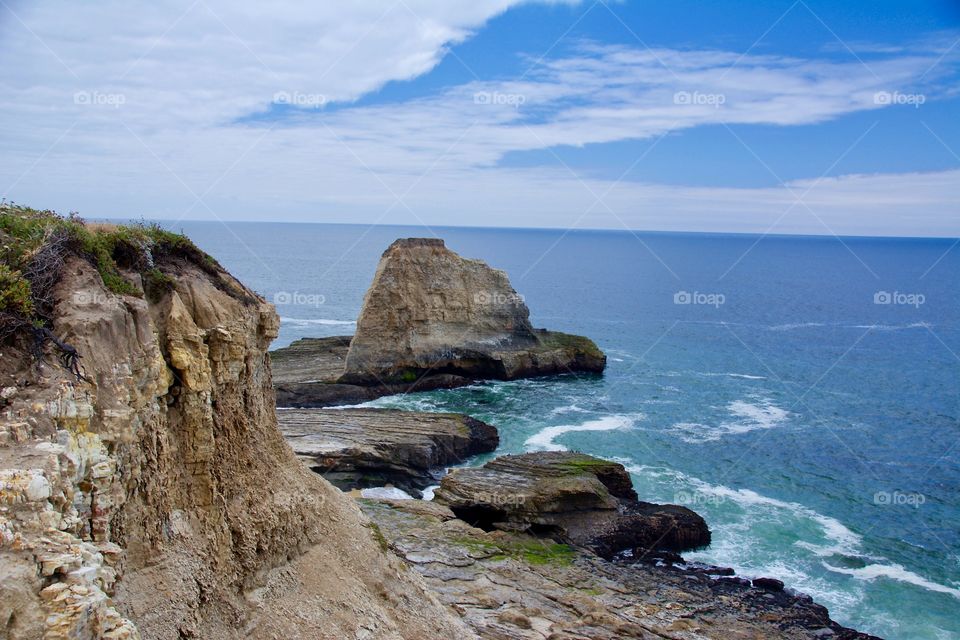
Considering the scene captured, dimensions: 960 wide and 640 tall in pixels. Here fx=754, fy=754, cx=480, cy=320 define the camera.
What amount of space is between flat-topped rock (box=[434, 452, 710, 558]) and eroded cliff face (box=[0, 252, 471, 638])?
16.9 metres

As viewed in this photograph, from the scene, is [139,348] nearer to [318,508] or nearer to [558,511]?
[318,508]

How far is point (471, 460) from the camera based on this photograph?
156 feet

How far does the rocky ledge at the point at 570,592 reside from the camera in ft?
85.2

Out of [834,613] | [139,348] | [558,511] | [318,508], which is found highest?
[139,348]

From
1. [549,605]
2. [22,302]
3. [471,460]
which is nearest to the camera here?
[22,302]

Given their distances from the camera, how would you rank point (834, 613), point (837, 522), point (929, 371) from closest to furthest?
1. point (834, 613)
2. point (837, 522)
3. point (929, 371)

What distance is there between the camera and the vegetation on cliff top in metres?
11.6

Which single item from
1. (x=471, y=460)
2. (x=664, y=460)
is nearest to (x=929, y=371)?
(x=664, y=460)

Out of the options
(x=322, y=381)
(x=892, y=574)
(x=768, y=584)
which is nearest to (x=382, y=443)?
(x=322, y=381)

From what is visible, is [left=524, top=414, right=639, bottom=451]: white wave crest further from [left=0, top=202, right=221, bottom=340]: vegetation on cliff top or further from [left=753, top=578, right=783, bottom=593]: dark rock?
[left=0, top=202, right=221, bottom=340]: vegetation on cliff top

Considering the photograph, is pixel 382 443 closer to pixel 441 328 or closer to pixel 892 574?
pixel 441 328

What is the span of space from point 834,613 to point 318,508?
24.1 metres

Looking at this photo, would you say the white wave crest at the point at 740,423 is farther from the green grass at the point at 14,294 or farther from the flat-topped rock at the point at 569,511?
the green grass at the point at 14,294

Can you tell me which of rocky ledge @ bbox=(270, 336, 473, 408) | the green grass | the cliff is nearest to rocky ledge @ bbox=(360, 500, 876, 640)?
the cliff
